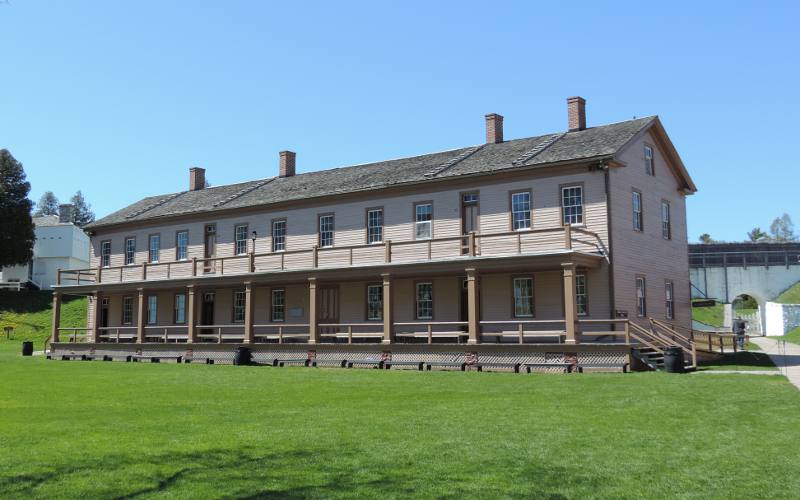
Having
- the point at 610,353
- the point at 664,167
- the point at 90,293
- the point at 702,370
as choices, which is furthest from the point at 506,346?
the point at 90,293

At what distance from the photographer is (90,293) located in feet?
128

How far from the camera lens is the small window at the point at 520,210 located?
26.6 meters

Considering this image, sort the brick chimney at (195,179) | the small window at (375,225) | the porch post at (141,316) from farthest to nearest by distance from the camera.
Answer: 1. the brick chimney at (195,179)
2. the porch post at (141,316)
3. the small window at (375,225)

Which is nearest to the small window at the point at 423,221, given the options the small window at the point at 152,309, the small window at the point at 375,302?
the small window at the point at 375,302

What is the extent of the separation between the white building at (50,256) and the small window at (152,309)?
116ft

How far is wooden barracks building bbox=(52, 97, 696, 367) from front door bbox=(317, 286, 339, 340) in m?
0.07

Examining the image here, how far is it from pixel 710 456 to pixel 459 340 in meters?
18.1

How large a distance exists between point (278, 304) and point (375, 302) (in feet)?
17.7

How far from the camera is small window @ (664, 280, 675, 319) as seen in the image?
29.0 meters

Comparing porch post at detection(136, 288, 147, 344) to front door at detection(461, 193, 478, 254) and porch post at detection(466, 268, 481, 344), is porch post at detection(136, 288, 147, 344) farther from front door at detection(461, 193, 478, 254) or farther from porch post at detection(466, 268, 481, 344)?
porch post at detection(466, 268, 481, 344)

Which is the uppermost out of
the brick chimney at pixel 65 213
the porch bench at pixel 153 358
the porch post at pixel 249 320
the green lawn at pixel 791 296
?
the brick chimney at pixel 65 213

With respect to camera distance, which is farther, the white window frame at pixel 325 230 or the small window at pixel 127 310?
the small window at pixel 127 310

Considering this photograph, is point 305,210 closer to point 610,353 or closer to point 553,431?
point 610,353

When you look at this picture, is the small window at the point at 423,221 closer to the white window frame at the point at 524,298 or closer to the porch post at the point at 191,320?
the white window frame at the point at 524,298
